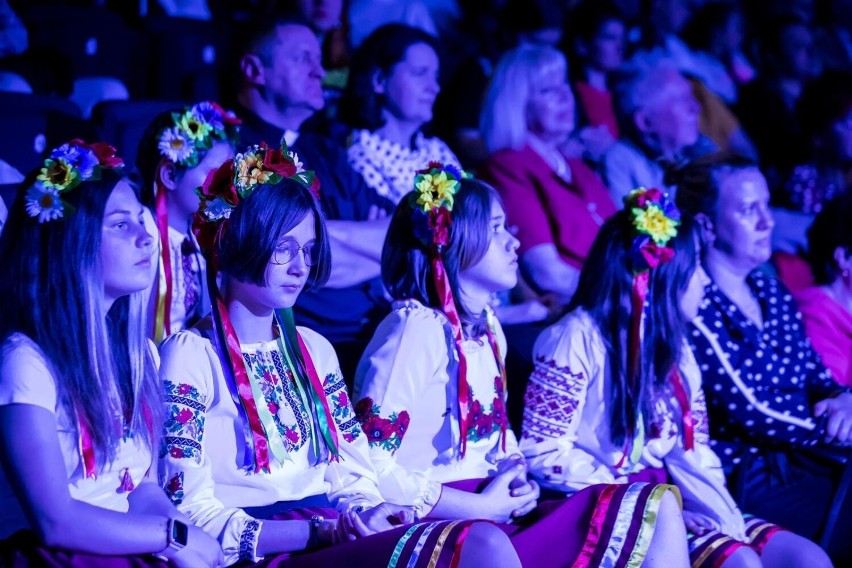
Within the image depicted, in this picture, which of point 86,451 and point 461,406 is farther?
point 461,406

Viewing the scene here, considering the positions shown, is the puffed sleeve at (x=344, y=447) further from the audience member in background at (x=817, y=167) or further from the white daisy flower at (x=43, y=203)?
the audience member in background at (x=817, y=167)

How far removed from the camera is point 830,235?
3.51m

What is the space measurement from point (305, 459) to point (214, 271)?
401 mm

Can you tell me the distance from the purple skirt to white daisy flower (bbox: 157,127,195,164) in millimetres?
1215

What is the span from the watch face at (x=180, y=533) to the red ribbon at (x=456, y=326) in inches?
28.6

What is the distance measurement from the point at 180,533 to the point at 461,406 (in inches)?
29.3

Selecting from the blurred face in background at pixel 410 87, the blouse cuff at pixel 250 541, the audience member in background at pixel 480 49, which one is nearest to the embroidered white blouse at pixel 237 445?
the blouse cuff at pixel 250 541

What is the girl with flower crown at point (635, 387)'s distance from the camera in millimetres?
2541

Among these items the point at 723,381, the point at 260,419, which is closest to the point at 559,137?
the point at 723,381

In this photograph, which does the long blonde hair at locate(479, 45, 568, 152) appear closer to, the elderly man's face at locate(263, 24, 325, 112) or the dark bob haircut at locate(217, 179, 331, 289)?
the elderly man's face at locate(263, 24, 325, 112)

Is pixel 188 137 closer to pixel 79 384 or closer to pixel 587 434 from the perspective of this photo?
pixel 79 384

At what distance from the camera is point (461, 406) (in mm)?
2350

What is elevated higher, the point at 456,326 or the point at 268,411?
the point at 456,326

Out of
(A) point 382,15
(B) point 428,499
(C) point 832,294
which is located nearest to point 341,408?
(B) point 428,499
